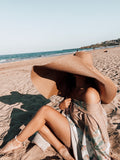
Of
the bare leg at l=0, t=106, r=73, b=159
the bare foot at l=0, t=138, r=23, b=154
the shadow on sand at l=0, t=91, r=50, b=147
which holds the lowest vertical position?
the shadow on sand at l=0, t=91, r=50, b=147

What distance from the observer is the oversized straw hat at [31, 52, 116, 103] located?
1.53 m

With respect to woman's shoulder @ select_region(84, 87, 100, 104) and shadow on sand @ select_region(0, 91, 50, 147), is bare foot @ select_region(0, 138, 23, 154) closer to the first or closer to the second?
shadow on sand @ select_region(0, 91, 50, 147)

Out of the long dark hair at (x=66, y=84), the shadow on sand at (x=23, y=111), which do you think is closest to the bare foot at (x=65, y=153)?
the long dark hair at (x=66, y=84)

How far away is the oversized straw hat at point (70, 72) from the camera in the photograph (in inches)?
60.3

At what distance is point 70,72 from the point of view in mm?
1597

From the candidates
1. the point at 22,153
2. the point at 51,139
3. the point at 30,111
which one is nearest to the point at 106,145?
the point at 51,139

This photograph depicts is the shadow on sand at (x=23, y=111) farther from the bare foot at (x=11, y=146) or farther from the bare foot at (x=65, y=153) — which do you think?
the bare foot at (x=65, y=153)

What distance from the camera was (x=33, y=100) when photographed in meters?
4.07

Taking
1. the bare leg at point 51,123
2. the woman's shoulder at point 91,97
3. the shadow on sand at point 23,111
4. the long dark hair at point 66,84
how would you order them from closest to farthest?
the woman's shoulder at point 91,97 → the bare leg at point 51,123 → the long dark hair at point 66,84 → the shadow on sand at point 23,111

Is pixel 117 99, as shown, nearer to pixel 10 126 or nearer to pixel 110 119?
pixel 110 119

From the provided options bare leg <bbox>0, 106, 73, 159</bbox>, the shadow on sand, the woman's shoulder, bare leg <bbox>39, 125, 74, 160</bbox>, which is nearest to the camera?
the woman's shoulder

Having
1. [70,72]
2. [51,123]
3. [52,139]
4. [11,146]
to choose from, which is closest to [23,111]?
[11,146]

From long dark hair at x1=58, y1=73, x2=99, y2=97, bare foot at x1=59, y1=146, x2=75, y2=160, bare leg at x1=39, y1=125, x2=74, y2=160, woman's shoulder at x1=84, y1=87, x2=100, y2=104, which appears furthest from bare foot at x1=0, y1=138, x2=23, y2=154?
woman's shoulder at x1=84, y1=87, x2=100, y2=104

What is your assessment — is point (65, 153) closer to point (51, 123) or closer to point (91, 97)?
point (51, 123)
